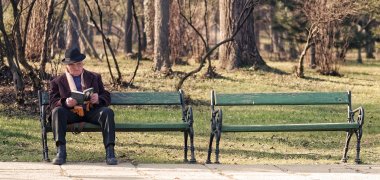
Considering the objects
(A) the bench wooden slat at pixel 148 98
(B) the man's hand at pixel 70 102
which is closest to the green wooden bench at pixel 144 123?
(A) the bench wooden slat at pixel 148 98

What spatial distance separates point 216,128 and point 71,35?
3216 cm

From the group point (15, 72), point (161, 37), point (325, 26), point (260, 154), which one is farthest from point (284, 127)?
point (325, 26)

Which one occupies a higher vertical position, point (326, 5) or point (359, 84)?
point (326, 5)

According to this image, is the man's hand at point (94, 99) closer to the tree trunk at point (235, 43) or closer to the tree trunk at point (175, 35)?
the tree trunk at point (235, 43)

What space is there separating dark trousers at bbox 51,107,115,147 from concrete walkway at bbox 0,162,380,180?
1.01ft

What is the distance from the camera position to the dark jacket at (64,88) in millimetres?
9648

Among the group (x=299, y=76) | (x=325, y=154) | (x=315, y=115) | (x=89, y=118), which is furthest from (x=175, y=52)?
(x=89, y=118)

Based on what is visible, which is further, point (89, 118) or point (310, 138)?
point (310, 138)

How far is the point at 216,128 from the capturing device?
32.9 feet

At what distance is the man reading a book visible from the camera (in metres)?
9.38

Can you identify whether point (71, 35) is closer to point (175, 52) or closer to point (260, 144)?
point (175, 52)

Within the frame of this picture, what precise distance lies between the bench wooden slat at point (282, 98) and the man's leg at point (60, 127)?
76.6 inches

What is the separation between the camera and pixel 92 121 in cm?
963

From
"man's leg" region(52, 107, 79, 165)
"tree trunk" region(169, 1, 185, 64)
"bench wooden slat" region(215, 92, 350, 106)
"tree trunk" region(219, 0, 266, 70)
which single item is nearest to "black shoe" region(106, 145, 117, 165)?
"man's leg" region(52, 107, 79, 165)
